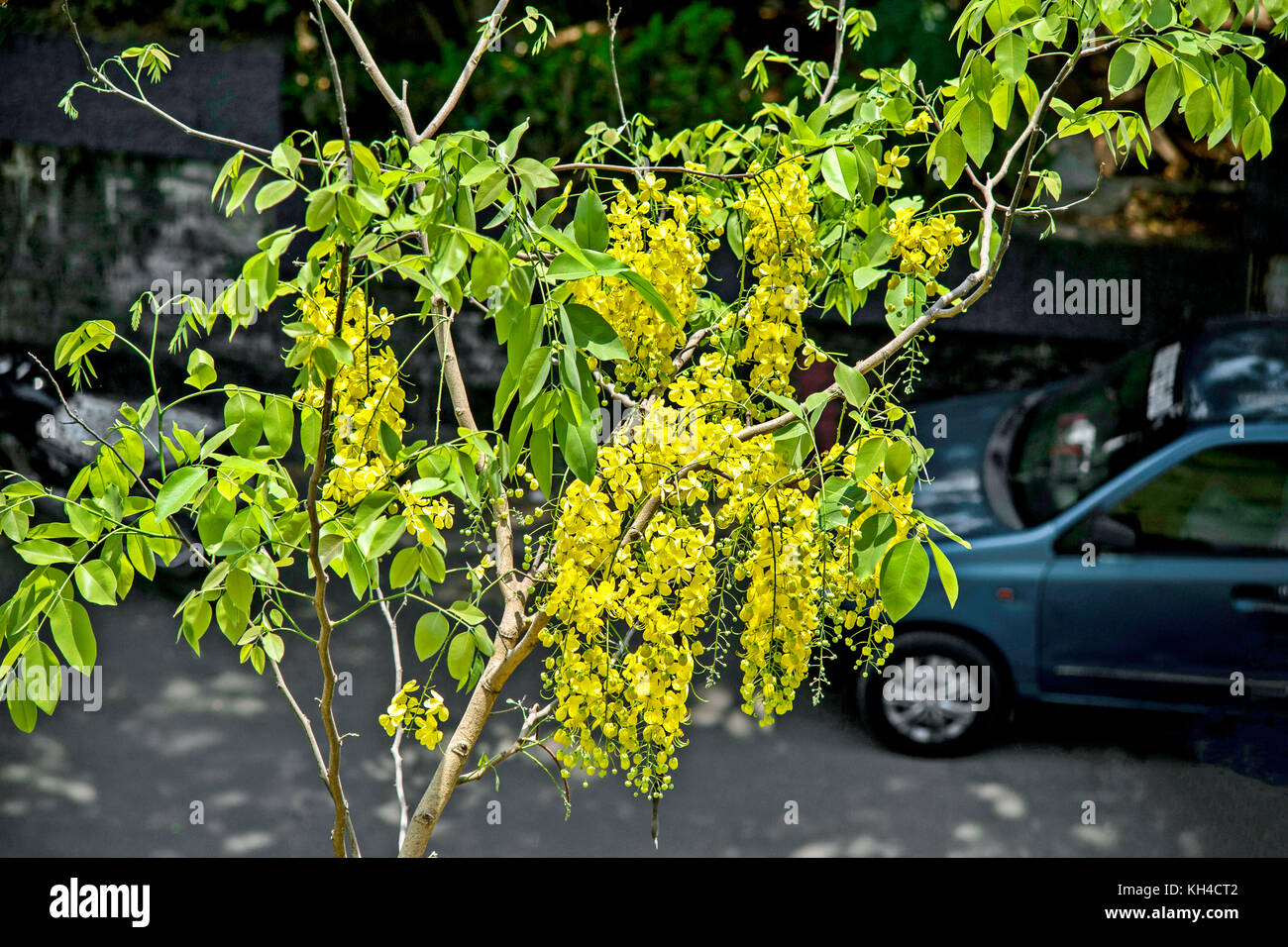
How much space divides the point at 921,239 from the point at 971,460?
8.87ft

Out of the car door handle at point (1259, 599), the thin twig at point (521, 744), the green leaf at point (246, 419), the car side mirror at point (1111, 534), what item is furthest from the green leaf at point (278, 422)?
the car door handle at point (1259, 599)

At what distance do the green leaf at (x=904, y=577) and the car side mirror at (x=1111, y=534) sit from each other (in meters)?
2.74

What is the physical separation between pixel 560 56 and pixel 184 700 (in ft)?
13.1

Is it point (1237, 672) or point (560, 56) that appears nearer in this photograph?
point (1237, 672)

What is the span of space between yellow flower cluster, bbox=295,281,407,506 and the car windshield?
2.89 m

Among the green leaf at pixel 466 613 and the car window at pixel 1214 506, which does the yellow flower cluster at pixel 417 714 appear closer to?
the green leaf at pixel 466 613

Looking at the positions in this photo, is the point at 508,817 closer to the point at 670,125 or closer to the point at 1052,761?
the point at 1052,761

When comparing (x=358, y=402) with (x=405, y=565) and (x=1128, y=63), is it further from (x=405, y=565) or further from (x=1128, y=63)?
(x=1128, y=63)

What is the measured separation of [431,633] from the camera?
4.91ft

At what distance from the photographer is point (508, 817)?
12.8ft

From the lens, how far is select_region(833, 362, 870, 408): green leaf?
1.38 meters

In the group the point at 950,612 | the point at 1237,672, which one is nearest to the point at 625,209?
the point at 950,612

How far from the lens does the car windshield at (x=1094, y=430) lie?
4.03 m

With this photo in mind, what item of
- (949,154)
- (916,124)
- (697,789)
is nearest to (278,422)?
(949,154)
